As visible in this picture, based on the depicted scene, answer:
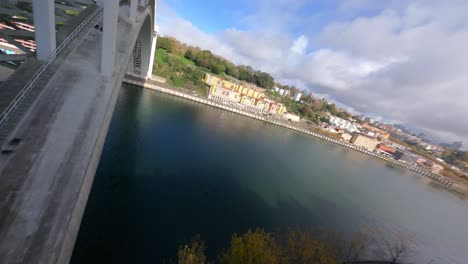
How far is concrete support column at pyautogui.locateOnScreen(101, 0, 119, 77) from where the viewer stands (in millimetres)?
4656

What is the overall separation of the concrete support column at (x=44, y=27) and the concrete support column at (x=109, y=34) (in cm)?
99

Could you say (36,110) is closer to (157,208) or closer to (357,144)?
(157,208)

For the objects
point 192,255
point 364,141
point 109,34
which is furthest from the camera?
point 364,141

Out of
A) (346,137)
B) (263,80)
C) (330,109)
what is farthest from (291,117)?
(330,109)

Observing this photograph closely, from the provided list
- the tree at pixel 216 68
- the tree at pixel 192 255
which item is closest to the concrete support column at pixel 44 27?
the tree at pixel 192 255

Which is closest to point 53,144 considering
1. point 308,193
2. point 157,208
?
point 157,208

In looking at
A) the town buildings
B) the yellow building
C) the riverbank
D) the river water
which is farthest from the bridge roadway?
the yellow building

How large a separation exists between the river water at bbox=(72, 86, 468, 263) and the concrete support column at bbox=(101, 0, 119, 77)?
5716mm

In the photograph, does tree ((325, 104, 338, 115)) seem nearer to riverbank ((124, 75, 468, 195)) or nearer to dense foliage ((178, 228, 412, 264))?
riverbank ((124, 75, 468, 195))

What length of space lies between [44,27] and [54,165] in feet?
11.2

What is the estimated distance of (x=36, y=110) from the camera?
365cm

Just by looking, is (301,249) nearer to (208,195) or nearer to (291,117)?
(208,195)

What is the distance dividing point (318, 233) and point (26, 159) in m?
12.7

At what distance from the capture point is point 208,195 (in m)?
10.4
